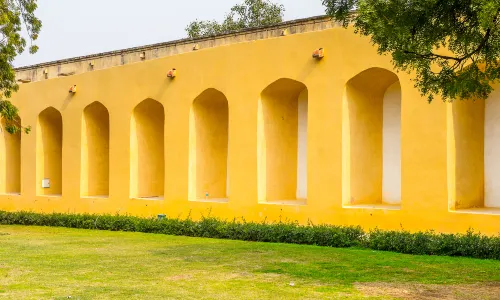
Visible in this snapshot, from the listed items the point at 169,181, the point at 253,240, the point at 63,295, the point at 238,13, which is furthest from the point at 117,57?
the point at 238,13

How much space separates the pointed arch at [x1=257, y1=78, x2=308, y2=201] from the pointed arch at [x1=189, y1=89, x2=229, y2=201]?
4.51 feet

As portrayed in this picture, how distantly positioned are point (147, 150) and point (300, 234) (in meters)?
6.11

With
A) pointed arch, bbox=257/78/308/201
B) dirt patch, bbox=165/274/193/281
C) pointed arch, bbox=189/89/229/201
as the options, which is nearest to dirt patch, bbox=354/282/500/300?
dirt patch, bbox=165/274/193/281

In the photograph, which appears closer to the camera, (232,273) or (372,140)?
(232,273)

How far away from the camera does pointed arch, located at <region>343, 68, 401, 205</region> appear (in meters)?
12.4

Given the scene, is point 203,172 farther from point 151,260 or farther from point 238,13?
point 238,13

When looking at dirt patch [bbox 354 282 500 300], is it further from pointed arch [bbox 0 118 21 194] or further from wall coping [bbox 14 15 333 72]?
pointed arch [bbox 0 118 21 194]

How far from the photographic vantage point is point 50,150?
1902 cm

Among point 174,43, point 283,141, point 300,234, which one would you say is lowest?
point 300,234

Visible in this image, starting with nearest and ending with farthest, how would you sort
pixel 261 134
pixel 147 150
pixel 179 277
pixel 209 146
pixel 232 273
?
1. pixel 179 277
2. pixel 232 273
3. pixel 261 134
4. pixel 209 146
5. pixel 147 150

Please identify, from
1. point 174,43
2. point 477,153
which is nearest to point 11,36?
point 174,43

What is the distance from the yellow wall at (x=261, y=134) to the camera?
1123cm

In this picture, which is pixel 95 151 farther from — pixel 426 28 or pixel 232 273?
pixel 426 28

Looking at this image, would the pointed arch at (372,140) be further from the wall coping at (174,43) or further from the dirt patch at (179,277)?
the dirt patch at (179,277)
